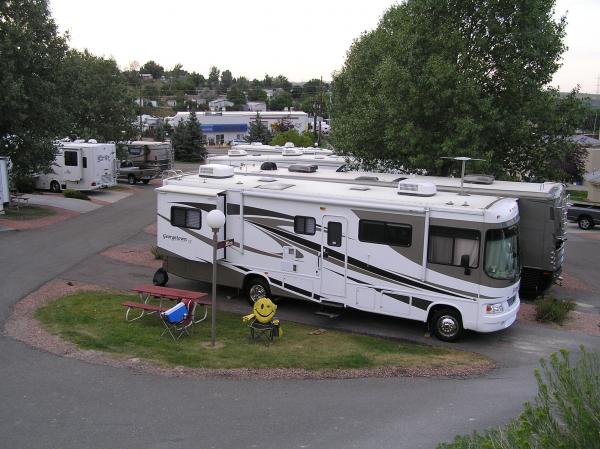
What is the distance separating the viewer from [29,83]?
2448cm

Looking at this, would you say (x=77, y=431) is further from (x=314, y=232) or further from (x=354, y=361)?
(x=314, y=232)

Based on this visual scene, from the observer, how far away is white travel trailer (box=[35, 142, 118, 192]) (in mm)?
31281

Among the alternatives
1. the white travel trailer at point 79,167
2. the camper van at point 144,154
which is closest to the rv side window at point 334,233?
the white travel trailer at point 79,167

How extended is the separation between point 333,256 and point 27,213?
55.6 feet

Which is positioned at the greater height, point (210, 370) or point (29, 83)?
point (29, 83)

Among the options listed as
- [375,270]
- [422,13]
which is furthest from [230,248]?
[422,13]

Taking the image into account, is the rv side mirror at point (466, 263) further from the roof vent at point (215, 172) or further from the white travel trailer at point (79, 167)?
the white travel trailer at point (79, 167)

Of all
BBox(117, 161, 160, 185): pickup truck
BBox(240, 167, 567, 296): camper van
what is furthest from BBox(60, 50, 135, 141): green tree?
BBox(240, 167, 567, 296): camper van

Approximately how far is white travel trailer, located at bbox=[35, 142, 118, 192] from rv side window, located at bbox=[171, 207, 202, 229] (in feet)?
60.8

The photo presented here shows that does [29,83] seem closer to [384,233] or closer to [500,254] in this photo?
[384,233]

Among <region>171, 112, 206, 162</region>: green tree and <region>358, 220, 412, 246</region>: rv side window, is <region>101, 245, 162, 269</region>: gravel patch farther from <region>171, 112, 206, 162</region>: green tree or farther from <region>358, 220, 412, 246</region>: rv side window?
<region>171, 112, 206, 162</region>: green tree

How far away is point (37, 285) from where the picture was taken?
48.1ft

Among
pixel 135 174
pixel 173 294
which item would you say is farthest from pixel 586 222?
pixel 135 174

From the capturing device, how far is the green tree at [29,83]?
23281 millimetres
